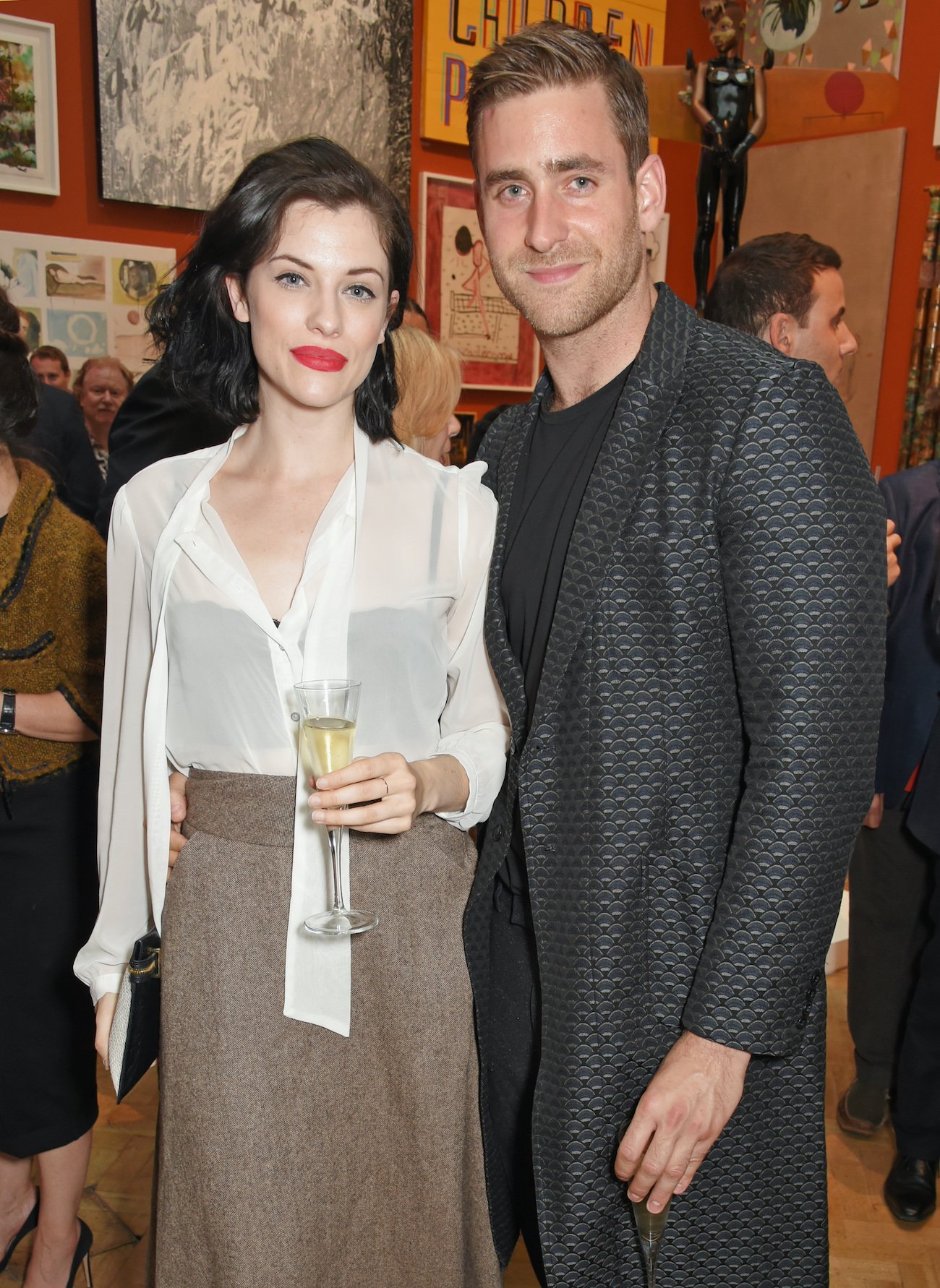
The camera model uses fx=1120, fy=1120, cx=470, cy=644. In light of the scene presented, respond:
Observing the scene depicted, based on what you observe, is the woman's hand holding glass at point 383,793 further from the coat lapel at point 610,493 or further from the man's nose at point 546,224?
the man's nose at point 546,224

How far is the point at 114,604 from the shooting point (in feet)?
5.47

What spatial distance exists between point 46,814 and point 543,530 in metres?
1.23

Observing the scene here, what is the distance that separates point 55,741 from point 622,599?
52.2 inches

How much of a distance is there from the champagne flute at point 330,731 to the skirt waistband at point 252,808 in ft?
0.65

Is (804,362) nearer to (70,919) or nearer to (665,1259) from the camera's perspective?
(665,1259)

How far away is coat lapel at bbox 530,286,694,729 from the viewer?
1440mm

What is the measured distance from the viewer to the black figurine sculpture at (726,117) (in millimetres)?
3936

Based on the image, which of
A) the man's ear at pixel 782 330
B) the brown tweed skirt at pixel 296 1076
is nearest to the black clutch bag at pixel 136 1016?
the brown tweed skirt at pixel 296 1076

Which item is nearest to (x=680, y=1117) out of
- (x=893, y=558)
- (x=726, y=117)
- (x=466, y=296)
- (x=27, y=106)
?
(x=893, y=558)

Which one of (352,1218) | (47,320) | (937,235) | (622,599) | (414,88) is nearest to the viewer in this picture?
(622,599)

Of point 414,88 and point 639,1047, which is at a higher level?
point 414,88

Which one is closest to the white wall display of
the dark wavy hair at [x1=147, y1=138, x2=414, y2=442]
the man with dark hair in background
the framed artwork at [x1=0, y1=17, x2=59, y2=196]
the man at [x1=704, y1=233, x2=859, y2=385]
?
the framed artwork at [x1=0, y1=17, x2=59, y2=196]

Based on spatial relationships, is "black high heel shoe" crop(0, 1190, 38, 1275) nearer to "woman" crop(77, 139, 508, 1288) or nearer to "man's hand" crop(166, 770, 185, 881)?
"woman" crop(77, 139, 508, 1288)

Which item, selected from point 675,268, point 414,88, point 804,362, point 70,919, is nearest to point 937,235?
point 675,268
